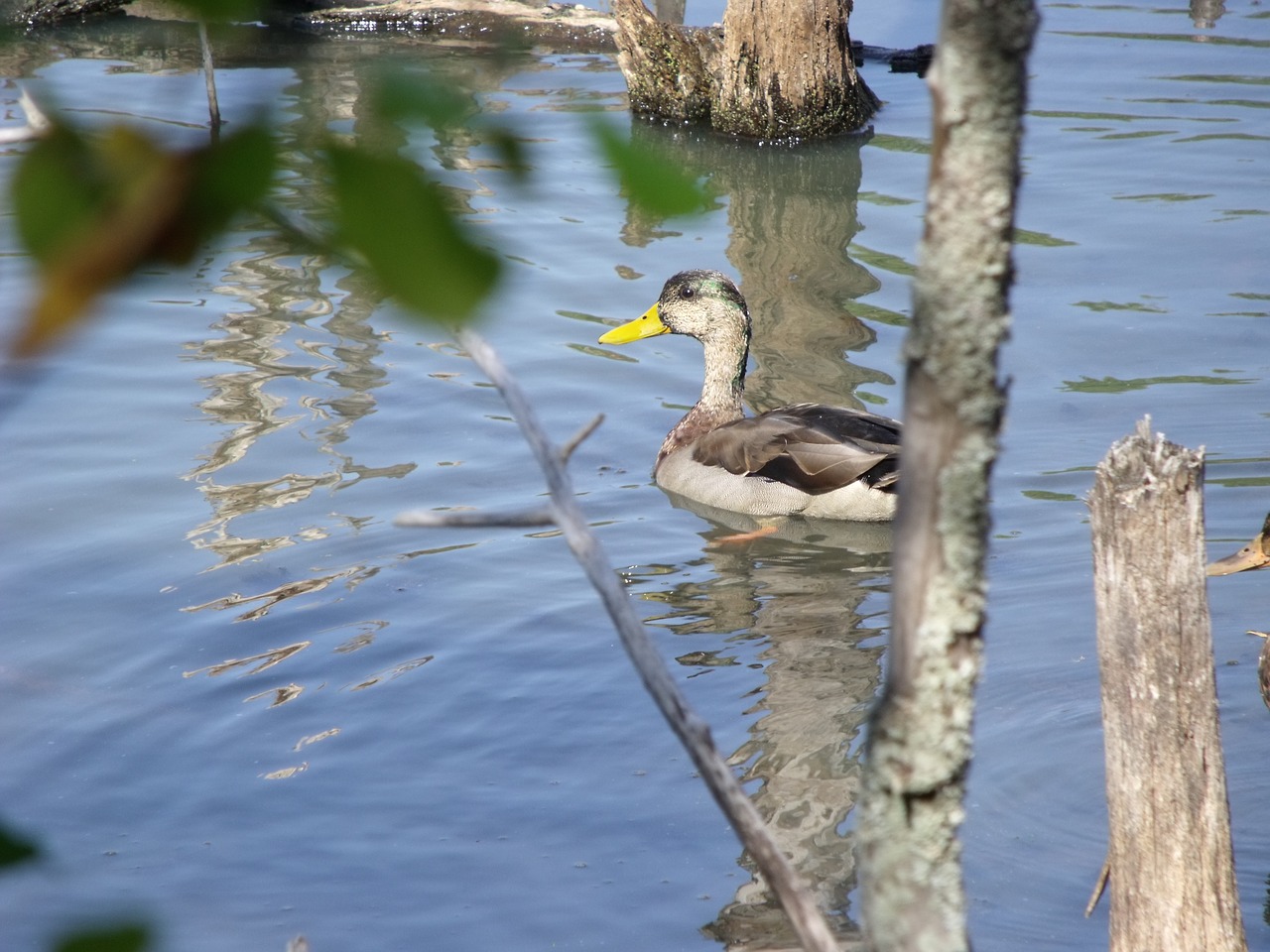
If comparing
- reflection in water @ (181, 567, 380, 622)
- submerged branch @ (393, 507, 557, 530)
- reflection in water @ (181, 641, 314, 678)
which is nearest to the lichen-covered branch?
submerged branch @ (393, 507, 557, 530)

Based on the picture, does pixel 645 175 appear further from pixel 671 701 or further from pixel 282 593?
pixel 282 593

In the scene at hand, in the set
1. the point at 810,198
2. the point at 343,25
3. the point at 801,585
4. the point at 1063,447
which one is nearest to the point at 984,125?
the point at 801,585

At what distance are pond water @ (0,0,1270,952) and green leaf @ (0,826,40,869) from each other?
0.09 ft

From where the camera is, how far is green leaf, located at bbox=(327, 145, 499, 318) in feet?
2.10

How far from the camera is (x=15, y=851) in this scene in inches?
34.5

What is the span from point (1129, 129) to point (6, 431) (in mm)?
10229

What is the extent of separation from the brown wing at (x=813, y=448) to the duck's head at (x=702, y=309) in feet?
2.59

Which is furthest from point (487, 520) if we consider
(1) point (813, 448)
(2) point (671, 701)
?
(1) point (813, 448)

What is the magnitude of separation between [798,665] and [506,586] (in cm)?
138

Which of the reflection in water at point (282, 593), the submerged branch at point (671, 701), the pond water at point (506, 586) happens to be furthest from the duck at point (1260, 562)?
the reflection in water at point (282, 593)

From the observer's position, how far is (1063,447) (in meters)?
7.48

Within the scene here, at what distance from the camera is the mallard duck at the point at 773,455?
23.4 feet

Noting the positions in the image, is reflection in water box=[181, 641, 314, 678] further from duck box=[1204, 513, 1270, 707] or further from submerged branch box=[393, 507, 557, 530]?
submerged branch box=[393, 507, 557, 530]

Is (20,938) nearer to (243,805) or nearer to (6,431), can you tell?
(243,805)
